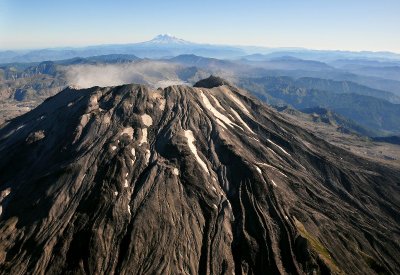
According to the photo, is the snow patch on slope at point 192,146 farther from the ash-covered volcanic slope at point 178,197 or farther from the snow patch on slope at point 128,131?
the snow patch on slope at point 128,131

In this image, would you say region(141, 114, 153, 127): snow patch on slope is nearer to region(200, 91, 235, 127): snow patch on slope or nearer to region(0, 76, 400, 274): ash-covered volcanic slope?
region(0, 76, 400, 274): ash-covered volcanic slope

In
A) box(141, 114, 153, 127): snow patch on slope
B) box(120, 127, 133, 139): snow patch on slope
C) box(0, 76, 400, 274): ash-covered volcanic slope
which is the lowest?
box(0, 76, 400, 274): ash-covered volcanic slope

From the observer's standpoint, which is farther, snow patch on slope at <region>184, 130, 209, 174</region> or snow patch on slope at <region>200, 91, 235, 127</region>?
snow patch on slope at <region>200, 91, 235, 127</region>

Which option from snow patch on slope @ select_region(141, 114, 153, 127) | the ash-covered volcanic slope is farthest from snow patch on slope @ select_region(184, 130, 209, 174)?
snow patch on slope @ select_region(141, 114, 153, 127)

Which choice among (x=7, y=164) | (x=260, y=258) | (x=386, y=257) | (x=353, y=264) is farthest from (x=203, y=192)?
(x=7, y=164)

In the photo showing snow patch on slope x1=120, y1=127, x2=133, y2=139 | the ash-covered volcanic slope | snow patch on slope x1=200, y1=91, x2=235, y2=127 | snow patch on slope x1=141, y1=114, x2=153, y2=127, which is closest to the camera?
the ash-covered volcanic slope

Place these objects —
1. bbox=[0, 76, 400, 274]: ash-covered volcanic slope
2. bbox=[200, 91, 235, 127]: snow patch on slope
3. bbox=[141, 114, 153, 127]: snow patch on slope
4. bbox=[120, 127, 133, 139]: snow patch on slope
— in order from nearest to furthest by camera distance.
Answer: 1. bbox=[0, 76, 400, 274]: ash-covered volcanic slope
2. bbox=[120, 127, 133, 139]: snow patch on slope
3. bbox=[141, 114, 153, 127]: snow patch on slope
4. bbox=[200, 91, 235, 127]: snow patch on slope

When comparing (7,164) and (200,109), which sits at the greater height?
(200,109)

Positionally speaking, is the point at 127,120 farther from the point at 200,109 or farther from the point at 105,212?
the point at 105,212
